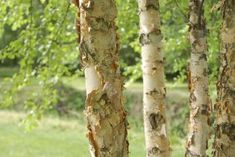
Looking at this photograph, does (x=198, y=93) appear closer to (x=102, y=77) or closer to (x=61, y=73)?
(x=102, y=77)

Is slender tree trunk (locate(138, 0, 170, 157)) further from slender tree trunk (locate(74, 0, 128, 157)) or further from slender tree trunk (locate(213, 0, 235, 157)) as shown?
slender tree trunk (locate(74, 0, 128, 157))

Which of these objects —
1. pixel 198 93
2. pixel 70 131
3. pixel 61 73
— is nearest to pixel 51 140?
pixel 70 131

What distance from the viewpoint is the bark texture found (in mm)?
4352

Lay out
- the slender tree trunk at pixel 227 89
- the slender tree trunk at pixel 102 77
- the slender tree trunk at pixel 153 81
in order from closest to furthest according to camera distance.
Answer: the slender tree trunk at pixel 102 77 → the slender tree trunk at pixel 227 89 → the slender tree trunk at pixel 153 81

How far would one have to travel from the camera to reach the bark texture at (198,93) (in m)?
4.35

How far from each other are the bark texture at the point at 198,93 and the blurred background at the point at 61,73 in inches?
8.5

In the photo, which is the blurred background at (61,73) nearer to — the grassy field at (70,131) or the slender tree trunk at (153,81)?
the grassy field at (70,131)

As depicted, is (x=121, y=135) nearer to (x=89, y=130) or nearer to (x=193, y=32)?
(x=89, y=130)

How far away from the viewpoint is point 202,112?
4.44 m

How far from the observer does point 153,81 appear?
12.8 ft

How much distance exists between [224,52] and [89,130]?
1059mm

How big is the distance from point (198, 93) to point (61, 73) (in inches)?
119

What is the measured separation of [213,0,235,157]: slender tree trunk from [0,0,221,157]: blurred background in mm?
504

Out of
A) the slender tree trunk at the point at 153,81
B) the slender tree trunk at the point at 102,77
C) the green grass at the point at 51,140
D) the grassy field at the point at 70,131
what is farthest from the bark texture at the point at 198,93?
the green grass at the point at 51,140
